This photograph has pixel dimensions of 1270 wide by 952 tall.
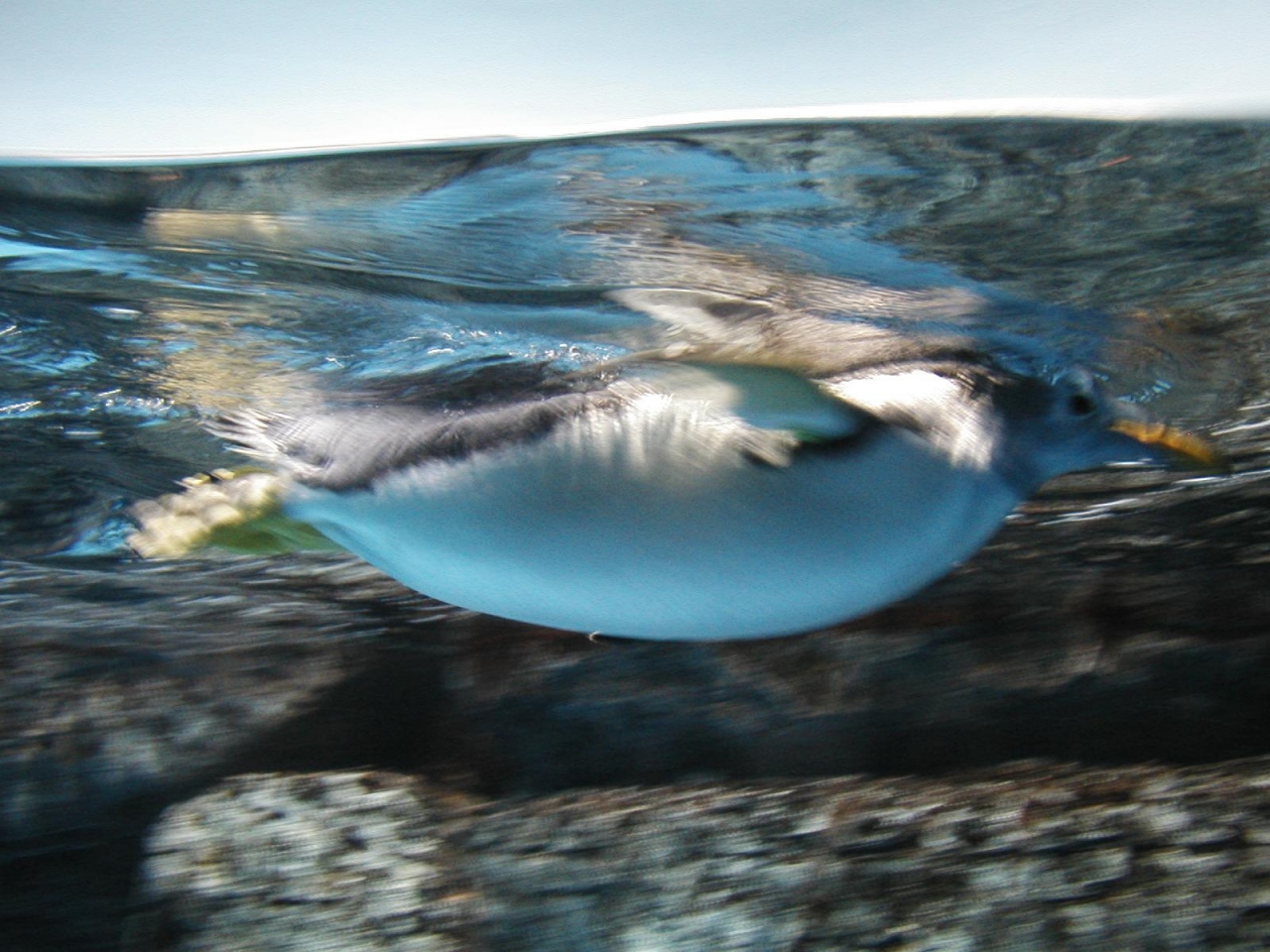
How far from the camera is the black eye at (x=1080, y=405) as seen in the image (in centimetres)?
186

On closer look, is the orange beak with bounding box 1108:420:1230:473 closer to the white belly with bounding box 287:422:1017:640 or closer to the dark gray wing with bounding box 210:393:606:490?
the white belly with bounding box 287:422:1017:640

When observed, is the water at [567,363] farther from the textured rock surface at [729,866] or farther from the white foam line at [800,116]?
the textured rock surface at [729,866]

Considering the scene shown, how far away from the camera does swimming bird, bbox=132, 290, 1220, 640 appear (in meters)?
1.58

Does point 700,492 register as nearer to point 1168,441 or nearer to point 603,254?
point 603,254

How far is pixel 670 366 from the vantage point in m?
1.93

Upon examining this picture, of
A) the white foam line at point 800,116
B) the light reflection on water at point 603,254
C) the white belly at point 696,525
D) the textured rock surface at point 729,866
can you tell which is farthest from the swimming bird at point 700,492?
the textured rock surface at point 729,866

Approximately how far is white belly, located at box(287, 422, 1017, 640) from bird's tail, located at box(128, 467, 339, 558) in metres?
0.39

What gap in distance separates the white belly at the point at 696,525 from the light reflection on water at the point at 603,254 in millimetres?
514

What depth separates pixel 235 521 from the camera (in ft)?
6.34

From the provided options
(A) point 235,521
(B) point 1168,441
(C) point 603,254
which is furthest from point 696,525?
(B) point 1168,441

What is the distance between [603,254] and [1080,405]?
1043 millimetres

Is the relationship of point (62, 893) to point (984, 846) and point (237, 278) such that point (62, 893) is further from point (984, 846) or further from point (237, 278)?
point (984, 846)

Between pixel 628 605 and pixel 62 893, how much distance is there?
3720mm

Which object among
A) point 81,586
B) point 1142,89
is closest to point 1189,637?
point 1142,89
